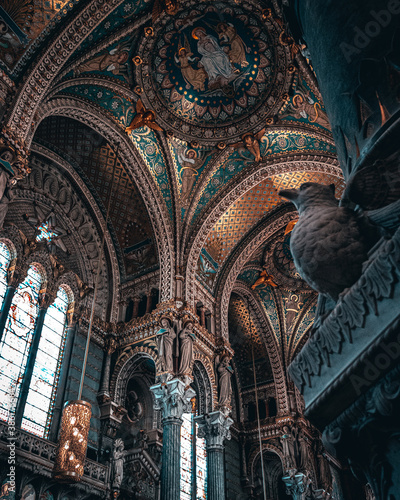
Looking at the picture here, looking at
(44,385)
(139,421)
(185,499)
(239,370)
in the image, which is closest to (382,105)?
(44,385)

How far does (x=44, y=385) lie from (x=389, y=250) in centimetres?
877

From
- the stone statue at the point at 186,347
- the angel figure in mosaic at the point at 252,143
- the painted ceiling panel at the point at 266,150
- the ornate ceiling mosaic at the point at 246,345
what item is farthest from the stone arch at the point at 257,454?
the angel figure in mosaic at the point at 252,143

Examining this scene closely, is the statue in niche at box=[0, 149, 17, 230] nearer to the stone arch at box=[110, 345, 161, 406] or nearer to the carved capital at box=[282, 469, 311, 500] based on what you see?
the stone arch at box=[110, 345, 161, 406]

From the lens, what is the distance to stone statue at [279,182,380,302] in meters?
1.69

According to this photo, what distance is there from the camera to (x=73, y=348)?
32.2ft

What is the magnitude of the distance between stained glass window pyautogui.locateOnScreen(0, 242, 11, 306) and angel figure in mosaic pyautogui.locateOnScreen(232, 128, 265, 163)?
20.0ft

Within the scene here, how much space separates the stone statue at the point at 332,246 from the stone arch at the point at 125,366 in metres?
8.63

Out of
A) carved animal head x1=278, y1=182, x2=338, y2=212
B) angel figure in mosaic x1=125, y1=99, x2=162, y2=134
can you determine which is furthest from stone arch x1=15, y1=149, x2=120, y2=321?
carved animal head x1=278, y1=182, x2=338, y2=212

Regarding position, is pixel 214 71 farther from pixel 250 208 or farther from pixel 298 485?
pixel 298 485

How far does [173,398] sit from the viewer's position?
9.10 meters

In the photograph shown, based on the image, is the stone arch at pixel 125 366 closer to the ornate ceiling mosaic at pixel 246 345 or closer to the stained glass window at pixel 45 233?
the stained glass window at pixel 45 233

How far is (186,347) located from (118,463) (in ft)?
8.91

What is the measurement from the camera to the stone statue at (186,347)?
9539 mm

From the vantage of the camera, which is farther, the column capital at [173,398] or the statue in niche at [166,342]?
the statue in niche at [166,342]
